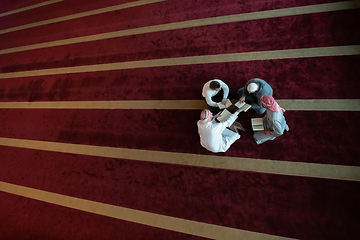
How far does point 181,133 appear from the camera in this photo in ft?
11.2

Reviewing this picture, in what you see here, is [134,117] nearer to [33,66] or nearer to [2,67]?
[33,66]

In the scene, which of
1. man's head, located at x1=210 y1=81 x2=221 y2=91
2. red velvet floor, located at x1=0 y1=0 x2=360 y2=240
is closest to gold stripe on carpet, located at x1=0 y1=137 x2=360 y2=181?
red velvet floor, located at x1=0 y1=0 x2=360 y2=240

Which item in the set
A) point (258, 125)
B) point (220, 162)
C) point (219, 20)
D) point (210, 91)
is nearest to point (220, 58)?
point (219, 20)

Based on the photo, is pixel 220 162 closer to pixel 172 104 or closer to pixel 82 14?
pixel 172 104

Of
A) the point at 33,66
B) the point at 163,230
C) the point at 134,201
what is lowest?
the point at 163,230

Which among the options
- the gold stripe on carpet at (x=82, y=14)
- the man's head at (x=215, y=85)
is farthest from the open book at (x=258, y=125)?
the gold stripe on carpet at (x=82, y=14)

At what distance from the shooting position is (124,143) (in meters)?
3.66

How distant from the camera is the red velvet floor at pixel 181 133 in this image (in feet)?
9.05

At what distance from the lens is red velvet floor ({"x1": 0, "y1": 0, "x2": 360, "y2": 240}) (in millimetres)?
2758

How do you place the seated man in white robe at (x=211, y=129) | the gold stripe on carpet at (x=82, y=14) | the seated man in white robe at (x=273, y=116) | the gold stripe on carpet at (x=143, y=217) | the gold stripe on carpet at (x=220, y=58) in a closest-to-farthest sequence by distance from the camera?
1. the seated man in white robe at (x=273, y=116)
2. the seated man in white robe at (x=211, y=129)
3. the gold stripe on carpet at (x=143, y=217)
4. the gold stripe on carpet at (x=220, y=58)
5. the gold stripe on carpet at (x=82, y=14)

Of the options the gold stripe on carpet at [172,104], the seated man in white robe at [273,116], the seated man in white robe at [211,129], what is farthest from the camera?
the gold stripe on carpet at [172,104]

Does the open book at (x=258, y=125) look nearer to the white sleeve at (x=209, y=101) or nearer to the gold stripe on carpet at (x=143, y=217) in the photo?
the white sleeve at (x=209, y=101)

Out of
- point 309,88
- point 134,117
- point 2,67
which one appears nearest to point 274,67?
point 309,88

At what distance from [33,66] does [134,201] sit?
4835 mm
